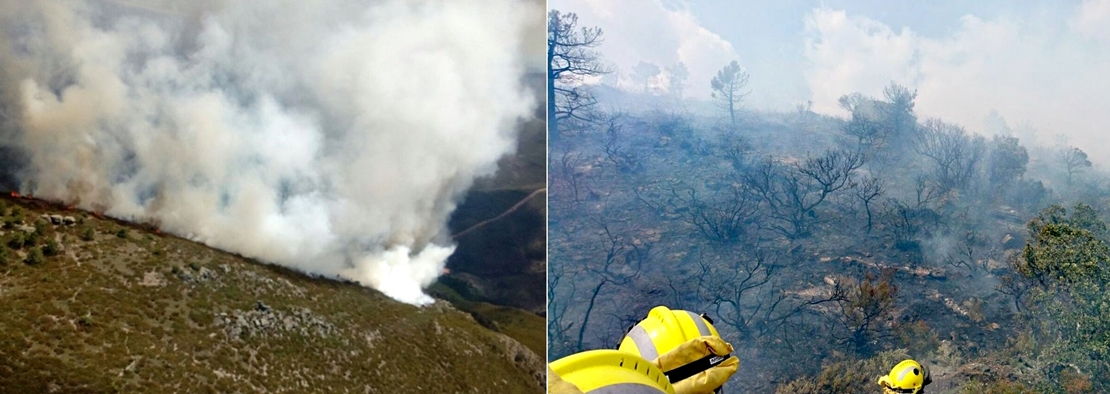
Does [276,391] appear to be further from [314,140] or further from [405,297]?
[314,140]

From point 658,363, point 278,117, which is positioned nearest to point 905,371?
point 658,363

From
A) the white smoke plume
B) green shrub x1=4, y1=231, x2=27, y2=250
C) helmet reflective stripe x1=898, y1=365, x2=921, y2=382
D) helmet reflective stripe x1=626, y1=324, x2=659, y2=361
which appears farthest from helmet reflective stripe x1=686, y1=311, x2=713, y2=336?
green shrub x1=4, y1=231, x2=27, y2=250

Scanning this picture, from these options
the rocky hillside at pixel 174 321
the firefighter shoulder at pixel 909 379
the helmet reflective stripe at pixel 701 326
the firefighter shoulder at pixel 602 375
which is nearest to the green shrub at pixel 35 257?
the rocky hillside at pixel 174 321

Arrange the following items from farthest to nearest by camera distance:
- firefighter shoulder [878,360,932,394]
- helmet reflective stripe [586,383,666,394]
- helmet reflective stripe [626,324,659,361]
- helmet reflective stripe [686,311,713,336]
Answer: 1. firefighter shoulder [878,360,932,394]
2. helmet reflective stripe [686,311,713,336]
3. helmet reflective stripe [626,324,659,361]
4. helmet reflective stripe [586,383,666,394]

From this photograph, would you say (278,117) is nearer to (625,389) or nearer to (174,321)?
(174,321)

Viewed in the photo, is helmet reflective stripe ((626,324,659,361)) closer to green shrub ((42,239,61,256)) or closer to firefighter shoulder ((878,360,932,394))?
green shrub ((42,239,61,256))

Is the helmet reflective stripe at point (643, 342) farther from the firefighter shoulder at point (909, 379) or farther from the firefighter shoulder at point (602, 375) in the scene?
the firefighter shoulder at point (909, 379)
